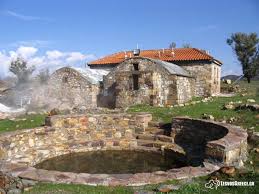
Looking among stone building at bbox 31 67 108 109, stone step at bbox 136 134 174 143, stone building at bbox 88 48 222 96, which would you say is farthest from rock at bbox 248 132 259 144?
stone building at bbox 88 48 222 96

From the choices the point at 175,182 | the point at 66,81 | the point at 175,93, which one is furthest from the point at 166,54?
the point at 175,182

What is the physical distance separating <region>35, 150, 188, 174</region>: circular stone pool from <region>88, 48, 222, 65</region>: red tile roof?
17.5m

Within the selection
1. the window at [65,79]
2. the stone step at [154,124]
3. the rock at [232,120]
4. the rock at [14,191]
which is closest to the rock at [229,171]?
the rock at [14,191]

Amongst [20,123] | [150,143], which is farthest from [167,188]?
[20,123]

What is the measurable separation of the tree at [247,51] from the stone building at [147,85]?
68.4 ft

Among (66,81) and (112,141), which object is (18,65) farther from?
(112,141)

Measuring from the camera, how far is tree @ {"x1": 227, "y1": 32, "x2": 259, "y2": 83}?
40531 millimetres

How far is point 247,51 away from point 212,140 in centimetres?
3379

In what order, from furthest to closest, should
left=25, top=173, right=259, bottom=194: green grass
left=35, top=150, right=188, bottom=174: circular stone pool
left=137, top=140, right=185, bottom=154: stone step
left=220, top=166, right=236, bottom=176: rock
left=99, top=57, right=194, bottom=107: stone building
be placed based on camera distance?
left=99, top=57, right=194, bottom=107: stone building, left=137, top=140, right=185, bottom=154: stone step, left=35, top=150, right=188, bottom=174: circular stone pool, left=220, top=166, right=236, bottom=176: rock, left=25, top=173, right=259, bottom=194: green grass

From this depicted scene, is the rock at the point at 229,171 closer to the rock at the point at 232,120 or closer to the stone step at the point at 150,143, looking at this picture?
the stone step at the point at 150,143

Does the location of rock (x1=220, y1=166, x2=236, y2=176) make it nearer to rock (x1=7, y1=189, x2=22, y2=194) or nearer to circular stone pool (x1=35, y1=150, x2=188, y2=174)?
circular stone pool (x1=35, y1=150, x2=188, y2=174)

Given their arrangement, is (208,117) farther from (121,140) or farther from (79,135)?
(79,135)

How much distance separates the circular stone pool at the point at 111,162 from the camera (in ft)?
32.2

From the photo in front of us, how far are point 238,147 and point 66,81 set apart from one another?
725 inches
